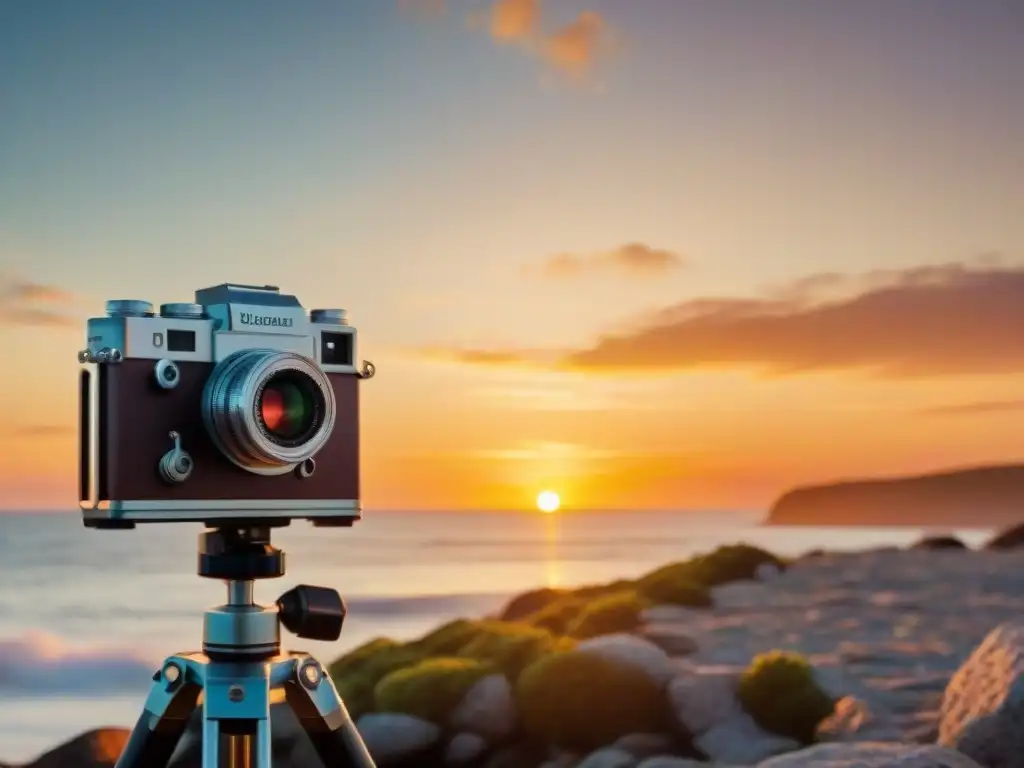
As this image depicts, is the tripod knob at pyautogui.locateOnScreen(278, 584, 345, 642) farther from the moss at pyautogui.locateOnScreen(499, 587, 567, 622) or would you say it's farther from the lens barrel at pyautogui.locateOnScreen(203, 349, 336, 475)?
the moss at pyautogui.locateOnScreen(499, 587, 567, 622)

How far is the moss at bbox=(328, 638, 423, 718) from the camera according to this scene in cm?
574

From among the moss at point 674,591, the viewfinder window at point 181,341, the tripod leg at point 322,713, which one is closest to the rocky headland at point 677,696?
the moss at point 674,591

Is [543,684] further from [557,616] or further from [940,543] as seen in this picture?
[940,543]

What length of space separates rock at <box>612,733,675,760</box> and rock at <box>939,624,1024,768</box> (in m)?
0.98

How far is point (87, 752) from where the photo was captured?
5.07 meters

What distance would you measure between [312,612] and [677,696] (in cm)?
311

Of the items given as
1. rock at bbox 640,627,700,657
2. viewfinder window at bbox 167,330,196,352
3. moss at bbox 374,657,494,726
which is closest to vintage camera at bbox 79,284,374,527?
viewfinder window at bbox 167,330,196,352

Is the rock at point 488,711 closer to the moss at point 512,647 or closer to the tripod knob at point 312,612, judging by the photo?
Result: the moss at point 512,647

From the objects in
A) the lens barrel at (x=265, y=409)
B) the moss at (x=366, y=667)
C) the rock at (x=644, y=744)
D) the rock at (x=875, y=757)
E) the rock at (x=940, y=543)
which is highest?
the lens barrel at (x=265, y=409)

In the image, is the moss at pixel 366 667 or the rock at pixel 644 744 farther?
the moss at pixel 366 667

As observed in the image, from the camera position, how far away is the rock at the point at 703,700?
5.12m

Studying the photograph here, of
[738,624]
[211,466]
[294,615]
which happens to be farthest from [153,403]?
[738,624]

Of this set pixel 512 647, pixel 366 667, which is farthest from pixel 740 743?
pixel 366 667

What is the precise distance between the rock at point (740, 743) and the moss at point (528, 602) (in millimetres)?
2245
